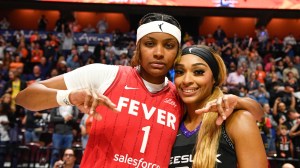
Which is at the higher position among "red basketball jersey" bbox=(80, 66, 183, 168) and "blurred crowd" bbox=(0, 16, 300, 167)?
"blurred crowd" bbox=(0, 16, 300, 167)

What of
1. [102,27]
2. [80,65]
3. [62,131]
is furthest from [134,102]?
[102,27]

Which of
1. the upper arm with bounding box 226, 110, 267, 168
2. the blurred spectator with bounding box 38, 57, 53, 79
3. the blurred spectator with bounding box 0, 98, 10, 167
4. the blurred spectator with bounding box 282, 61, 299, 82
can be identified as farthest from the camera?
the blurred spectator with bounding box 282, 61, 299, 82

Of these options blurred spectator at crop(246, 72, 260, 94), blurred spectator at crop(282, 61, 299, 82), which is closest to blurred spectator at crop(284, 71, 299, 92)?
blurred spectator at crop(282, 61, 299, 82)

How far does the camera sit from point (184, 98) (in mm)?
2799

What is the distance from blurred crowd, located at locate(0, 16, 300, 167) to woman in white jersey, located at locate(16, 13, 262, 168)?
147 cm

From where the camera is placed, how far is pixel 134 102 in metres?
2.75

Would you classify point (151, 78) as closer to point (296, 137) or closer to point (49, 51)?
point (296, 137)

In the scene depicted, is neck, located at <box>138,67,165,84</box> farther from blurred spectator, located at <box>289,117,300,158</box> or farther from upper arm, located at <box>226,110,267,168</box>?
blurred spectator, located at <box>289,117,300,158</box>

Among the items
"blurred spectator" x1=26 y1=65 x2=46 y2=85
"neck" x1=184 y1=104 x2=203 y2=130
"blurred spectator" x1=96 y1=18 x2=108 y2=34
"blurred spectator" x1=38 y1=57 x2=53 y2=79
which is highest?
"blurred spectator" x1=96 y1=18 x2=108 y2=34

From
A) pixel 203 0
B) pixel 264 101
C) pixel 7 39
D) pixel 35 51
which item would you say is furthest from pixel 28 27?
pixel 264 101

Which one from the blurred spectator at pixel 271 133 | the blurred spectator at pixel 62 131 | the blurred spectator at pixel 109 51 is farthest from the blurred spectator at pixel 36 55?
the blurred spectator at pixel 271 133

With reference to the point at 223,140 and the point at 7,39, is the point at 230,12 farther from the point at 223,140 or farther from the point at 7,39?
the point at 223,140

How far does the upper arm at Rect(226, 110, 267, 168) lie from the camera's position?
251 cm

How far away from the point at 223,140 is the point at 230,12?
17.2 meters
